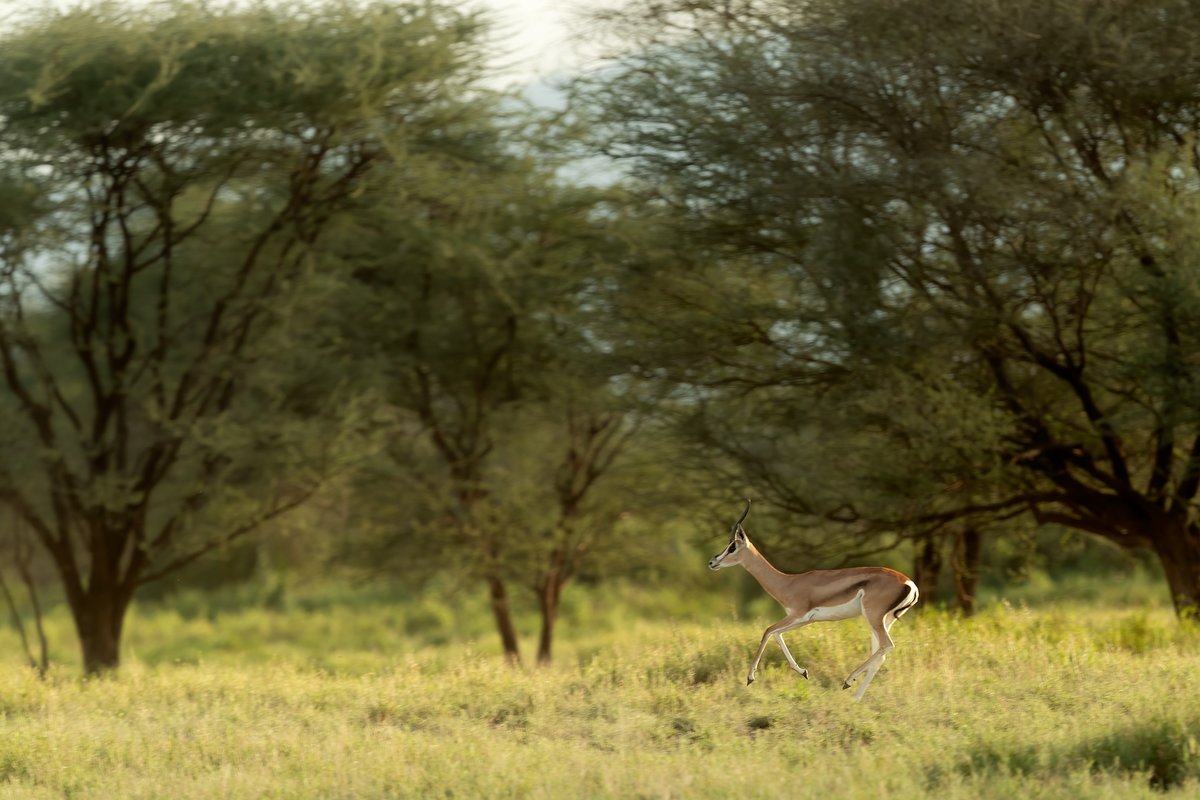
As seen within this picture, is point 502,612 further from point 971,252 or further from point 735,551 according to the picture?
point 735,551

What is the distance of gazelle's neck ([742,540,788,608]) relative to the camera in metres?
7.16

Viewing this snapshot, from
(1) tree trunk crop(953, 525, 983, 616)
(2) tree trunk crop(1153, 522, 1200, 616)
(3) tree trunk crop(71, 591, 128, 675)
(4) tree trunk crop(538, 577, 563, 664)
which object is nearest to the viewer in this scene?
(2) tree trunk crop(1153, 522, 1200, 616)

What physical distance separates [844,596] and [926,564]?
7.24m

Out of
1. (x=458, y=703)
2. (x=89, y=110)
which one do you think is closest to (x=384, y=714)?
(x=458, y=703)

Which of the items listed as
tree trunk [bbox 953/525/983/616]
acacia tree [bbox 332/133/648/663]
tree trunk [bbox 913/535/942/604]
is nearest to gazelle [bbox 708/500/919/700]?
tree trunk [bbox 953/525/983/616]

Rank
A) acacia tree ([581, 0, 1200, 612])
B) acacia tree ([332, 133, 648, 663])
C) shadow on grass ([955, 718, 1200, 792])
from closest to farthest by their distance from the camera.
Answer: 1. shadow on grass ([955, 718, 1200, 792])
2. acacia tree ([581, 0, 1200, 612])
3. acacia tree ([332, 133, 648, 663])

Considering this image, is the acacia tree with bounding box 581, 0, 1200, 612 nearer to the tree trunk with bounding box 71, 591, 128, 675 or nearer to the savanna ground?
the savanna ground

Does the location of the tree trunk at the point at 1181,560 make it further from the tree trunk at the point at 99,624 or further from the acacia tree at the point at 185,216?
the tree trunk at the point at 99,624

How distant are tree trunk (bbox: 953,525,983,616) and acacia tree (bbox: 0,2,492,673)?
718 centimetres

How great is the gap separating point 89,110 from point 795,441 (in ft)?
25.1

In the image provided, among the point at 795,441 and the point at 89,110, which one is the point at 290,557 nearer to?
the point at 89,110

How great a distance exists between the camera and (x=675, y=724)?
307 inches

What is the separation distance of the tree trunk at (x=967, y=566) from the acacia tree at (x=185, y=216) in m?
7.18

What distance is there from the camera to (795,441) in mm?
13055
